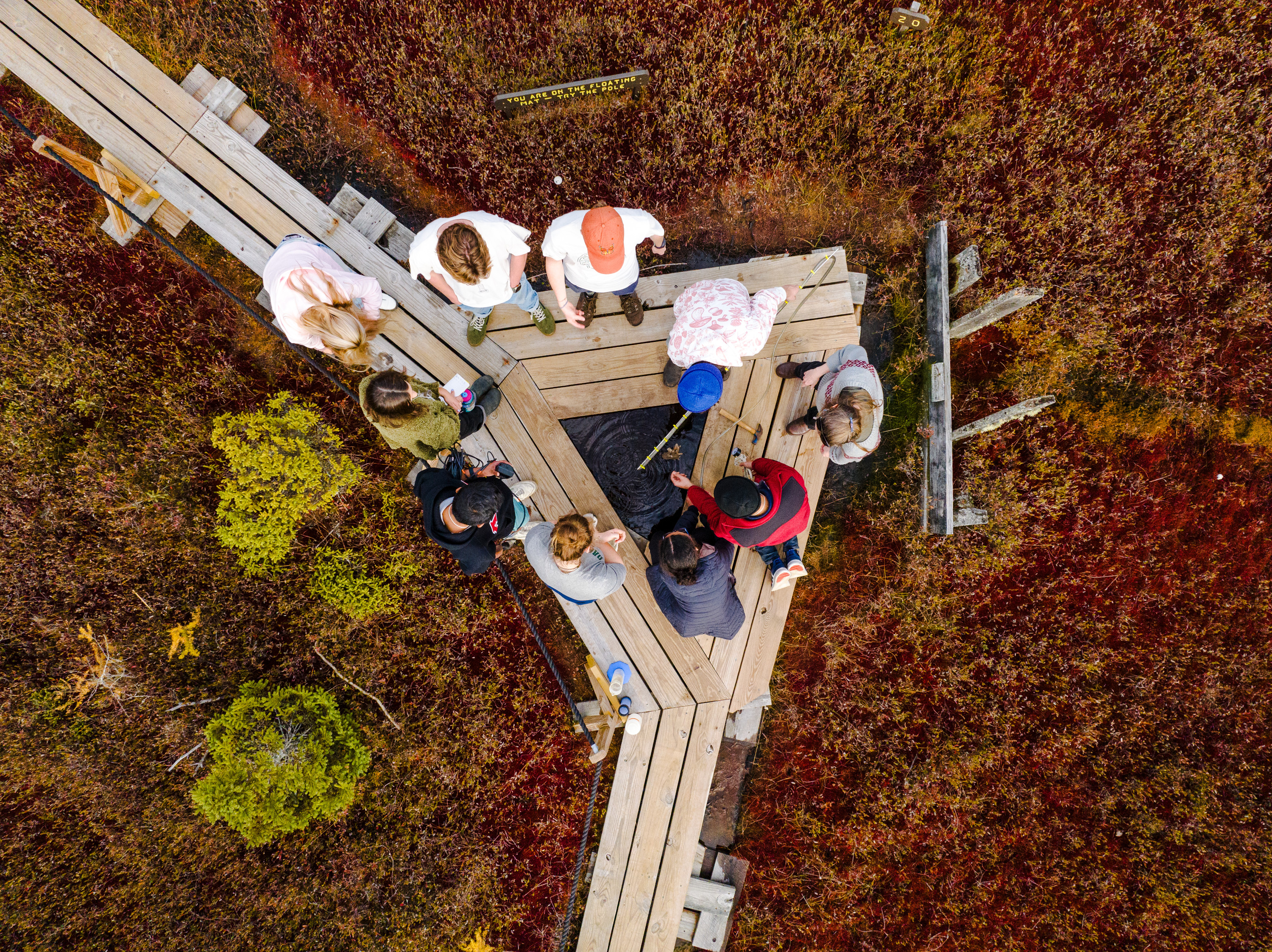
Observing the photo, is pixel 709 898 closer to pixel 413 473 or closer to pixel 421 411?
pixel 413 473

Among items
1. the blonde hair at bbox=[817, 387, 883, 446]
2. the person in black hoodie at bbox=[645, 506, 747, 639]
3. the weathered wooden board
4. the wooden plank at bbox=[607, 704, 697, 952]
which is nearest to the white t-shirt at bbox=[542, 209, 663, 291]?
the weathered wooden board

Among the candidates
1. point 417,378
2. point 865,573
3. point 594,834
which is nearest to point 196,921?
point 594,834

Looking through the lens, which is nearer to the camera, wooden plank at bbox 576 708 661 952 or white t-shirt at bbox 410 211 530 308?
white t-shirt at bbox 410 211 530 308

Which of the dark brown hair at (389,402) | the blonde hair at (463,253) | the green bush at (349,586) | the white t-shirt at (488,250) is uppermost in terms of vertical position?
the white t-shirt at (488,250)

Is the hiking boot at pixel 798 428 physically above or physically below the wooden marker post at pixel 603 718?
above

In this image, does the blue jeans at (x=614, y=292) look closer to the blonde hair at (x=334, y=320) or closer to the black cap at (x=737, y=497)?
the blonde hair at (x=334, y=320)

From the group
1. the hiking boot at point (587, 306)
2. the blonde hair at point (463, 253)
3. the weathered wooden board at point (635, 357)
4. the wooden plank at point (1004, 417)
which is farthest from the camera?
the weathered wooden board at point (635, 357)

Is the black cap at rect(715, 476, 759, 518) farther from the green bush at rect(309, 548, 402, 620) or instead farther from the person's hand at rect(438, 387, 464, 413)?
the green bush at rect(309, 548, 402, 620)

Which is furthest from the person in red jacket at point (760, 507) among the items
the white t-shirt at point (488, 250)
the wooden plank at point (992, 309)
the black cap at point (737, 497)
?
the wooden plank at point (992, 309)
